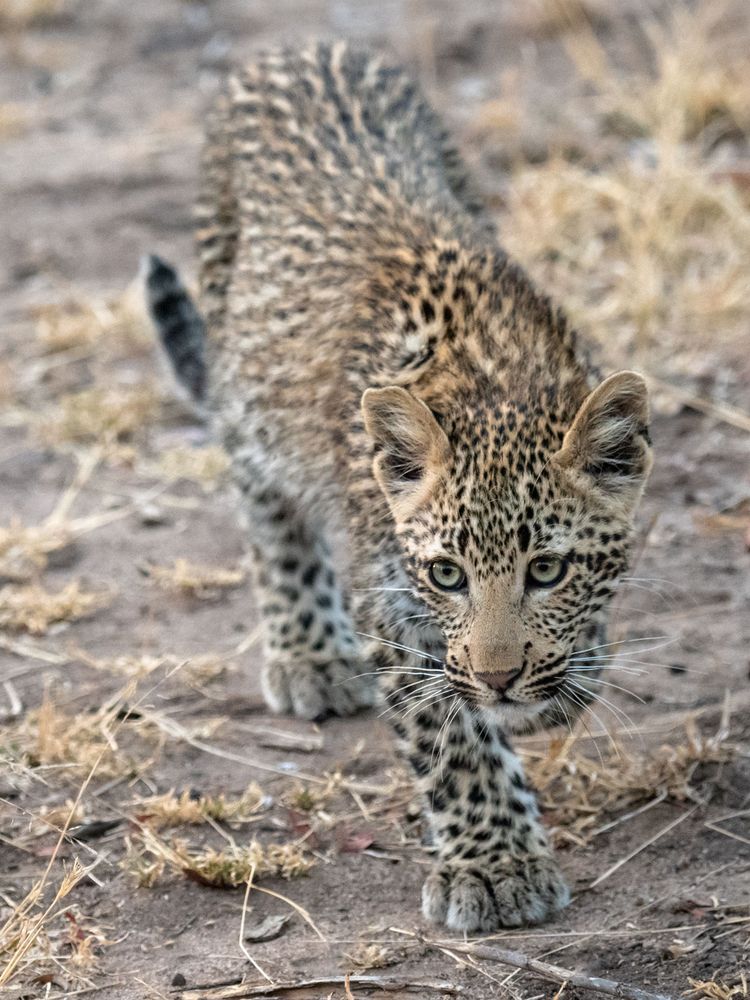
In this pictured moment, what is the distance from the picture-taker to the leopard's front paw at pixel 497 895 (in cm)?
455

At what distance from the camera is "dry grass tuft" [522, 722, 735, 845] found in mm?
5074

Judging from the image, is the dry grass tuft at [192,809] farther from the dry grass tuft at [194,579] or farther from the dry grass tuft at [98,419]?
the dry grass tuft at [98,419]

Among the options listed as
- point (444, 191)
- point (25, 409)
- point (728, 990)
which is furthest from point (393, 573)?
point (25, 409)

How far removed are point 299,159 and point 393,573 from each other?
2.11 meters

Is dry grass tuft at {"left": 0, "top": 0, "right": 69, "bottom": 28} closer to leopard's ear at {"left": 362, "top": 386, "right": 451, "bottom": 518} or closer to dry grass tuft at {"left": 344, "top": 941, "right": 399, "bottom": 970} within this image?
leopard's ear at {"left": 362, "top": 386, "right": 451, "bottom": 518}

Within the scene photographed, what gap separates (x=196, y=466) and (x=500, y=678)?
159 inches

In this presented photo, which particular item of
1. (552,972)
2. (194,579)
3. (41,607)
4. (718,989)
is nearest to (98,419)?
(194,579)

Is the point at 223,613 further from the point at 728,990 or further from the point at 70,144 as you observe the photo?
the point at 70,144

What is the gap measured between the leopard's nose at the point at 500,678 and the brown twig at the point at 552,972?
70cm

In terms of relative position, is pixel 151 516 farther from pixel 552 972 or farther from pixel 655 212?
pixel 552 972

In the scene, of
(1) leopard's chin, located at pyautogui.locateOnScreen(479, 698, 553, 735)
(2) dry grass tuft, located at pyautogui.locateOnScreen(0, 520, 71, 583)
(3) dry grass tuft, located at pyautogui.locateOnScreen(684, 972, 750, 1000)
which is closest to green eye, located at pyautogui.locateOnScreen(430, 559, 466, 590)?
(1) leopard's chin, located at pyautogui.locateOnScreen(479, 698, 553, 735)

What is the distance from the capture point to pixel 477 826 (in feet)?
15.5

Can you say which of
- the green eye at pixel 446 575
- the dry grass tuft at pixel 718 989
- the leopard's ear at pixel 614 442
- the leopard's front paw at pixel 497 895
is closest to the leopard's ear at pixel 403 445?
the green eye at pixel 446 575

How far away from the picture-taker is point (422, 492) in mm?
4422
